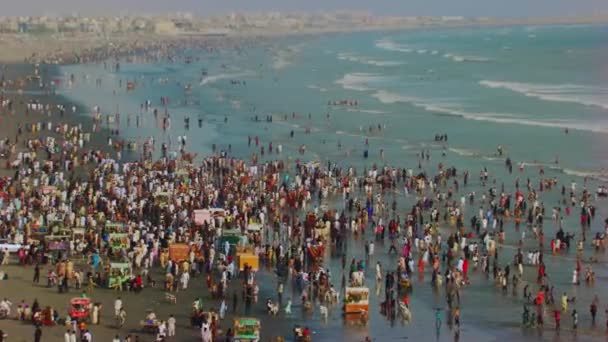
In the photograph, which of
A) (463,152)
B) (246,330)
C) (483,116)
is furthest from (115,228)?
(483,116)

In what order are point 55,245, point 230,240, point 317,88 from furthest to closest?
point 317,88, point 230,240, point 55,245

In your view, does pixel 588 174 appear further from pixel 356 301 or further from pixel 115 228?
pixel 356 301

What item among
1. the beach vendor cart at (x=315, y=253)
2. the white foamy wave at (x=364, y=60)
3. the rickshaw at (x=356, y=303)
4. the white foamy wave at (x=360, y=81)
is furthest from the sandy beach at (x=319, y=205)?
the white foamy wave at (x=364, y=60)

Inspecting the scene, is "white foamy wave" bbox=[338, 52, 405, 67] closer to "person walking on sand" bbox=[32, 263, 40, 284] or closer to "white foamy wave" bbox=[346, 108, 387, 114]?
"white foamy wave" bbox=[346, 108, 387, 114]

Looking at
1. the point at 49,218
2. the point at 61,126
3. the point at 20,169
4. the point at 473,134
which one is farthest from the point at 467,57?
the point at 49,218

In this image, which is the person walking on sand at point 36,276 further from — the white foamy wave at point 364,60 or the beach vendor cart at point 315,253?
the white foamy wave at point 364,60
